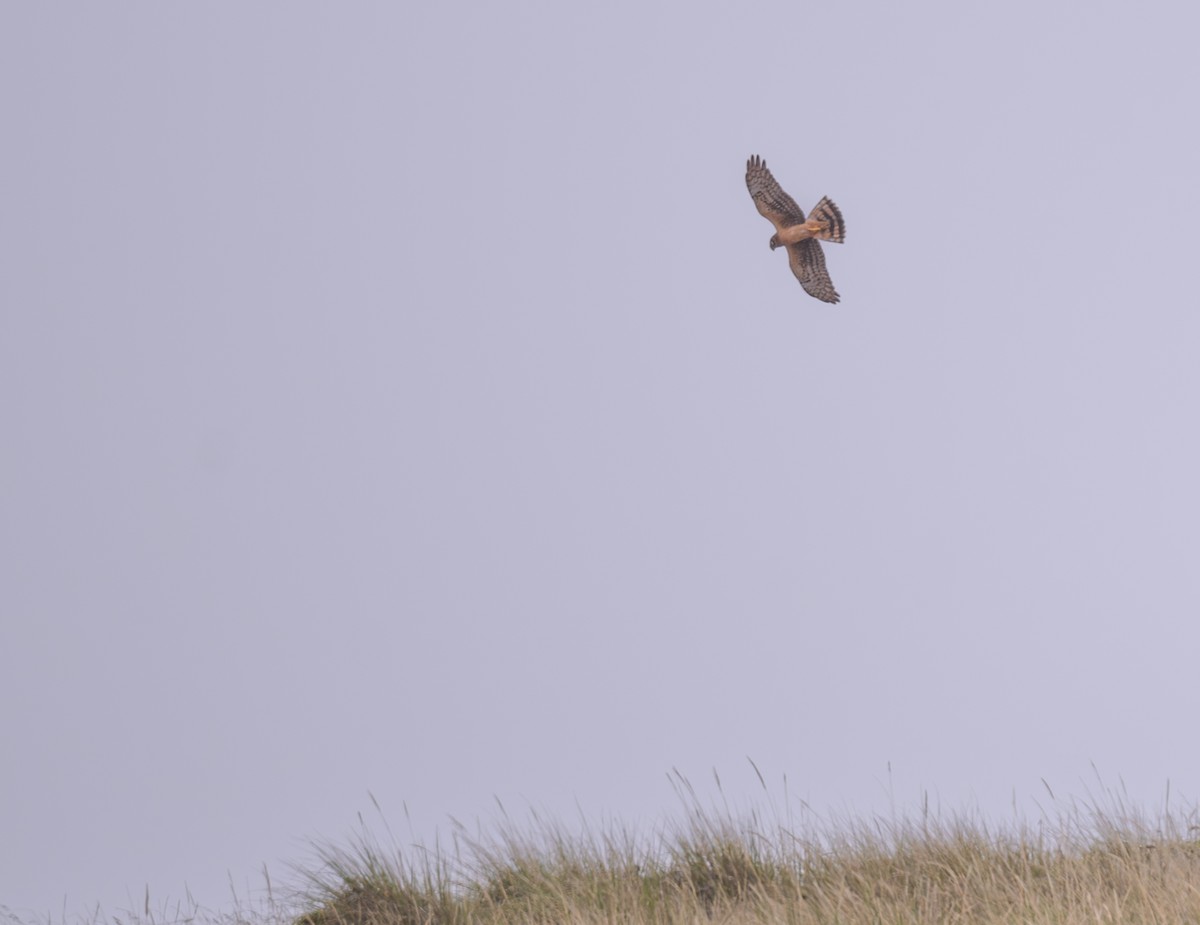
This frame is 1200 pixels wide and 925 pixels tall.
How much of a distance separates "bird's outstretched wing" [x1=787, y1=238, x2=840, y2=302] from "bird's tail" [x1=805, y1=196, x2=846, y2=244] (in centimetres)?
17

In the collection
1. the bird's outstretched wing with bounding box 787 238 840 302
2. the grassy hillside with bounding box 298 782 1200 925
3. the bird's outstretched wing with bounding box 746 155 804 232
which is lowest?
the grassy hillside with bounding box 298 782 1200 925

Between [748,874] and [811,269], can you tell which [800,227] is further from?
[748,874]

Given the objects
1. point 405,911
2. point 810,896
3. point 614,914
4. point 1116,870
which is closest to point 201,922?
point 405,911

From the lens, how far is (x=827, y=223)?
11500 millimetres

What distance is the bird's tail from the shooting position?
1148 cm

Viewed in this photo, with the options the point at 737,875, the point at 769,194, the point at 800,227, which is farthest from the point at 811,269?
the point at 737,875

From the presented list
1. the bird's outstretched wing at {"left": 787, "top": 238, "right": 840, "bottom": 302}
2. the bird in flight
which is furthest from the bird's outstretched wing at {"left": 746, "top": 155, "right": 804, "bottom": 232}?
the bird's outstretched wing at {"left": 787, "top": 238, "right": 840, "bottom": 302}

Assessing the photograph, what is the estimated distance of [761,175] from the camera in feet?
38.2

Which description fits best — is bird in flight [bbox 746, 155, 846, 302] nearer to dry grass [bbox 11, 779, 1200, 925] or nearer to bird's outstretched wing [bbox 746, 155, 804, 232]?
bird's outstretched wing [bbox 746, 155, 804, 232]

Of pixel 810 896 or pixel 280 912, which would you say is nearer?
pixel 810 896

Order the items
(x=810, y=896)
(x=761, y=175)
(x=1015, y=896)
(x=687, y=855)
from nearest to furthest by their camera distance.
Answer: (x=1015, y=896) < (x=810, y=896) < (x=687, y=855) < (x=761, y=175)

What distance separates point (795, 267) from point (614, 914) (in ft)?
21.6

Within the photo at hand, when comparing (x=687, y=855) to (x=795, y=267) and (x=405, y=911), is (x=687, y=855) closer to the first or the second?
(x=405, y=911)

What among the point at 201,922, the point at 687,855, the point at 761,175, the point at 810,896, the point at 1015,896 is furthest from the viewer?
the point at 761,175
